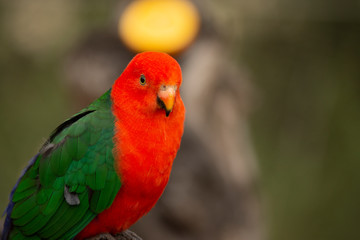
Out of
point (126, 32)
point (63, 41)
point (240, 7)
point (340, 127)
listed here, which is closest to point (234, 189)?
point (126, 32)

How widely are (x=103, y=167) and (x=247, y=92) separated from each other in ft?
9.71

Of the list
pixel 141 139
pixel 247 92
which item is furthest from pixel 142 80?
pixel 247 92

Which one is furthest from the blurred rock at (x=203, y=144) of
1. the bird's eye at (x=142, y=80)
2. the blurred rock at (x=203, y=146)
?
the bird's eye at (x=142, y=80)

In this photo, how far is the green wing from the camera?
6.06 ft

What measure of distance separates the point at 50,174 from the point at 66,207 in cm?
14

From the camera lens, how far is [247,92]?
15.2ft

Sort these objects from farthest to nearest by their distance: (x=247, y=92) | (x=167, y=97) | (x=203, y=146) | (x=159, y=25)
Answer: (x=247, y=92) < (x=159, y=25) < (x=203, y=146) < (x=167, y=97)

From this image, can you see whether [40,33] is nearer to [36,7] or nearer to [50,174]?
[36,7]

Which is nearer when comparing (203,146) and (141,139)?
(141,139)

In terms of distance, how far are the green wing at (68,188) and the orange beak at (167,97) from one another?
247mm

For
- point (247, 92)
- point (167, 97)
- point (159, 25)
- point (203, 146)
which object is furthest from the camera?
point (247, 92)

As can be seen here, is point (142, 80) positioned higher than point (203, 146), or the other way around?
point (203, 146)

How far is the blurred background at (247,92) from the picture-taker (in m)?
4.20

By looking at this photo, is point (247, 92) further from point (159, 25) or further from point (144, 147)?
point (144, 147)
